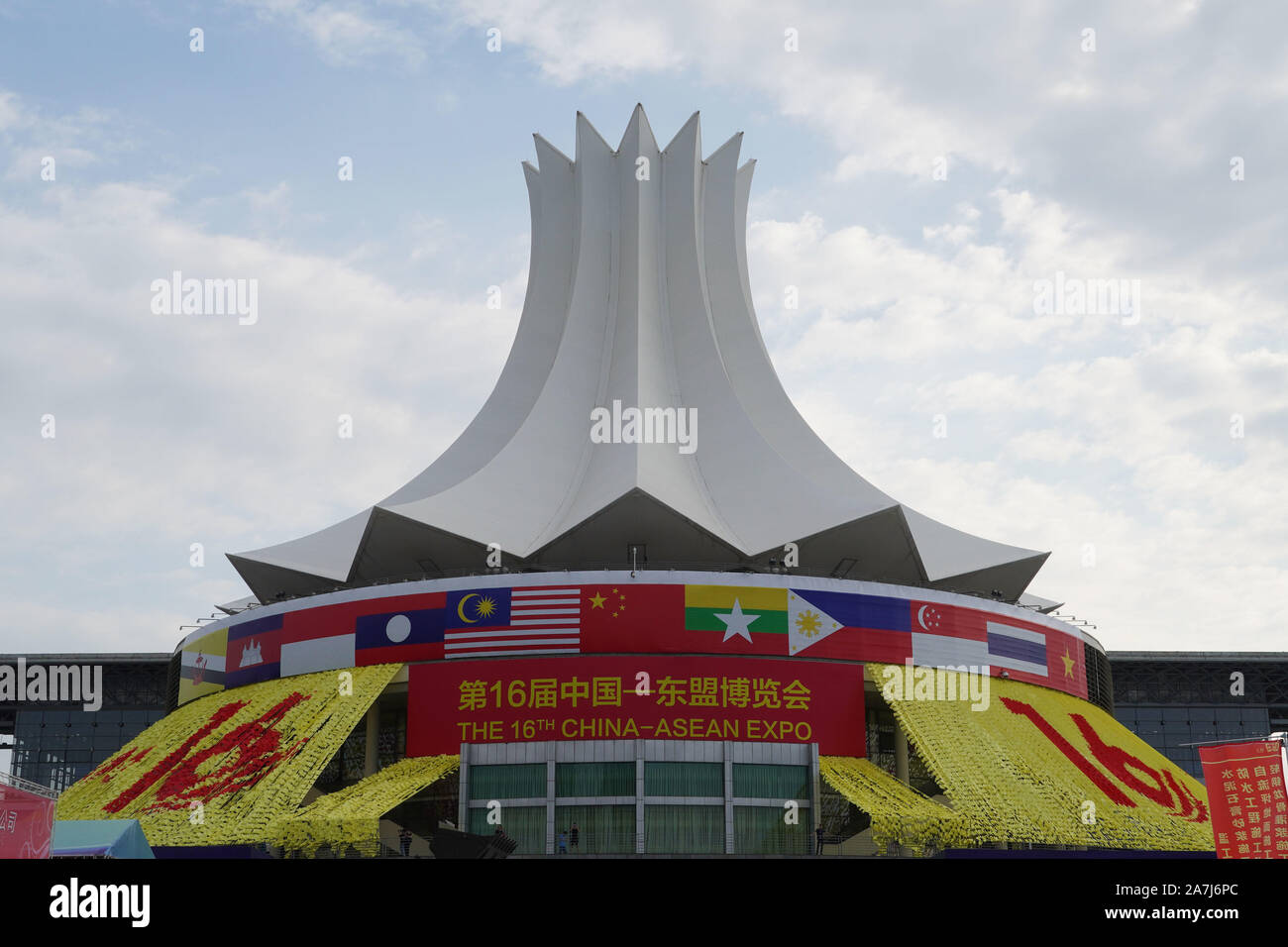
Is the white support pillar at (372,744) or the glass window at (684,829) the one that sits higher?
the white support pillar at (372,744)

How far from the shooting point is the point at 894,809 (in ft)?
88.5

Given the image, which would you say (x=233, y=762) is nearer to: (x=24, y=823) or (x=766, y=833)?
(x=766, y=833)

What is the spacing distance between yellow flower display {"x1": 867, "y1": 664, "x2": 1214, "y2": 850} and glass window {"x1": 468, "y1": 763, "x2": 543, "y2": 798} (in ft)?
27.2

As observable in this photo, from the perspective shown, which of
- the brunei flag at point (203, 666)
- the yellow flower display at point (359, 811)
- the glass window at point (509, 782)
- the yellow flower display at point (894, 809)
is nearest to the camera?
the yellow flower display at point (359, 811)

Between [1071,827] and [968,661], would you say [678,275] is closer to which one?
[968,661]

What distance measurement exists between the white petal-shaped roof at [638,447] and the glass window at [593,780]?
241 inches

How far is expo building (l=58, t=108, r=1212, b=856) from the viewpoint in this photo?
28734 millimetres

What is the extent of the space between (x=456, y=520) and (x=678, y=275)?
10.8 meters

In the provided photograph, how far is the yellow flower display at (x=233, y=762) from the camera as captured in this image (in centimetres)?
2678

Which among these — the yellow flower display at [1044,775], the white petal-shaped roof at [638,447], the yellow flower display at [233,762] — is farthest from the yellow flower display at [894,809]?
the yellow flower display at [233,762]

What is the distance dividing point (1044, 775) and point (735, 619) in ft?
25.3

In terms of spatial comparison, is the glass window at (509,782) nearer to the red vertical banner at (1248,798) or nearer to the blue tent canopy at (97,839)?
the blue tent canopy at (97,839)

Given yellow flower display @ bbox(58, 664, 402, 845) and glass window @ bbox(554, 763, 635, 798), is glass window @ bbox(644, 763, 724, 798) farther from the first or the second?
yellow flower display @ bbox(58, 664, 402, 845)

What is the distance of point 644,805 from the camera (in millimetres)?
28562
